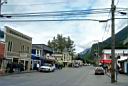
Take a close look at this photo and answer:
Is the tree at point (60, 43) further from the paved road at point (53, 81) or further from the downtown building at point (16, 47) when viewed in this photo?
the paved road at point (53, 81)

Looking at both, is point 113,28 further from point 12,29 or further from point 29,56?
point 29,56

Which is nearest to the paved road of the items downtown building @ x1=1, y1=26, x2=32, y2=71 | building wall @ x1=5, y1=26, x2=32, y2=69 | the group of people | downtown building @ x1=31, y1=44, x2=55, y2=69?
the group of people

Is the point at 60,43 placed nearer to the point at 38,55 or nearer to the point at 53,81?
the point at 38,55

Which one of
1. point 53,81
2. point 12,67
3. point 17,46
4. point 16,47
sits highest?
point 17,46

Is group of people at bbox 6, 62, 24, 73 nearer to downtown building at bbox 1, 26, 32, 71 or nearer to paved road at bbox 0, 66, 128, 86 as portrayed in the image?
downtown building at bbox 1, 26, 32, 71

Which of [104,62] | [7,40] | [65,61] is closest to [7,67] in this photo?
[7,40]

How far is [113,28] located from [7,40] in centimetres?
2734

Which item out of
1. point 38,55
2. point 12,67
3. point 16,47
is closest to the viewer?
point 12,67

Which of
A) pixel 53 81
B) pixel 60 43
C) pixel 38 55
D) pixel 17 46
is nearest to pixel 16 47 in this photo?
pixel 17 46

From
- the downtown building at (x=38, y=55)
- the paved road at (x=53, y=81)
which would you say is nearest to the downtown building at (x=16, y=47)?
the downtown building at (x=38, y=55)

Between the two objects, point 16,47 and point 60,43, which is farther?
point 60,43

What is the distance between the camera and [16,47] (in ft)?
210

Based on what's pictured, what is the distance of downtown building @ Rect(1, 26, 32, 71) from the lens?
5753 centimetres

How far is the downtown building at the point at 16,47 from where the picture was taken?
189 feet
